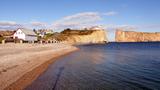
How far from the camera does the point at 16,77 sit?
1873cm

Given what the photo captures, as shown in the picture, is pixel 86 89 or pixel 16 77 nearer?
pixel 86 89

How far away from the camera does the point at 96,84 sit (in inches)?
683

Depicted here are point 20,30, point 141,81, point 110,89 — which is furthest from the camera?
point 20,30

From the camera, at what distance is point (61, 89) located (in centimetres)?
1563

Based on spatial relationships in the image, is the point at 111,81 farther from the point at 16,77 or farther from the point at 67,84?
the point at 16,77

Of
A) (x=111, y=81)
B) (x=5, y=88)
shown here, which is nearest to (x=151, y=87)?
(x=111, y=81)

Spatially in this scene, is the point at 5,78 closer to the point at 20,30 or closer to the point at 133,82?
the point at 133,82

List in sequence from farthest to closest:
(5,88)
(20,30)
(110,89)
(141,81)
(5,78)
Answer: (20,30), (141,81), (5,78), (110,89), (5,88)

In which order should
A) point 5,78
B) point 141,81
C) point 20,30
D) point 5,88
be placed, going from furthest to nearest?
point 20,30 < point 141,81 < point 5,78 < point 5,88

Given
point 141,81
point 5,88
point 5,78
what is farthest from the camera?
point 141,81

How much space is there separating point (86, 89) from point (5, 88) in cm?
465

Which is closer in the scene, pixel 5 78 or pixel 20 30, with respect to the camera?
pixel 5 78

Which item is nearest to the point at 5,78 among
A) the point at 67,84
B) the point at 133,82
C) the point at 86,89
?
the point at 67,84

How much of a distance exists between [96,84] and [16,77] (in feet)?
18.9
